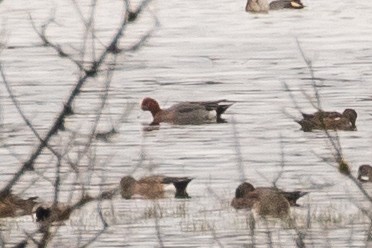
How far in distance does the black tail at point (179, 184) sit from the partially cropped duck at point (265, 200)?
42 centimetres

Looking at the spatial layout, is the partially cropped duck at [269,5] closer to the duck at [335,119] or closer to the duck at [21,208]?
the duck at [335,119]

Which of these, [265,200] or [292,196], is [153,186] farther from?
[265,200]

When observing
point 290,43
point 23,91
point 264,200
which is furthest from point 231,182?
point 290,43

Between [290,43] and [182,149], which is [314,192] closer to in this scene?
[182,149]

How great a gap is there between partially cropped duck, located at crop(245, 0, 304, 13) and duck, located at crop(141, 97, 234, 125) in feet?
35.1

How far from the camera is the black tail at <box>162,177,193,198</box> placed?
30.8 feet

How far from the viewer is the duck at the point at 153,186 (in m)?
9.11

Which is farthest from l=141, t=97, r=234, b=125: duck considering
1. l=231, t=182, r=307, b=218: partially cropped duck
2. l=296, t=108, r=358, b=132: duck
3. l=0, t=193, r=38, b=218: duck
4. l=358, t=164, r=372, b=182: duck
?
l=0, t=193, r=38, b=218: duck

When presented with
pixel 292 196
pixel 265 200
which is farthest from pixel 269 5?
pixel 265 200

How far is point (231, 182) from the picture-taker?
10094 mm

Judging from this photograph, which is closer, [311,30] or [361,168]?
[361,168]

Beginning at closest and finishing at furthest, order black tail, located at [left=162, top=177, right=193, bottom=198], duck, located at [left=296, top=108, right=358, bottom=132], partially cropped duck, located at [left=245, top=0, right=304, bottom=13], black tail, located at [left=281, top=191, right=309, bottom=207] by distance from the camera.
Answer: black tail, located at [left=281, top=191, right=309, bottom=207] → black tail, located at [left=162, top=177, right=193, bottom=198] → duck, located at [left=296, top=108, right=358, bottom=132] → partially cropped duck, located at [left=245, top=0, right=304, bottom=13]

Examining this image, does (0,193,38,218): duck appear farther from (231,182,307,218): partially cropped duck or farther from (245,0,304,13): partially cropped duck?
(245,0,304,13): partially cropped duck

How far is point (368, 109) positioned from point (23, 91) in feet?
12.0
